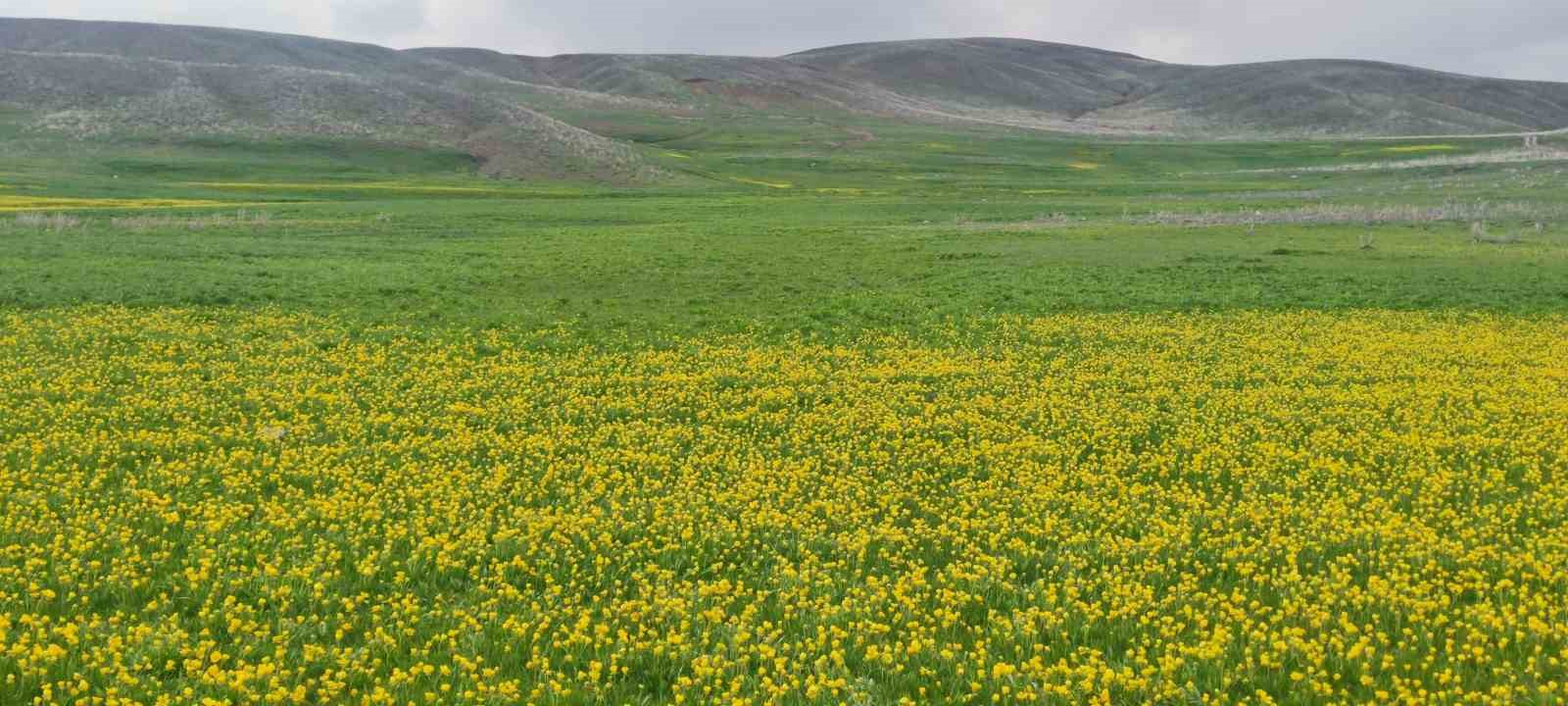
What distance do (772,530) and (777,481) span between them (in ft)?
6.18

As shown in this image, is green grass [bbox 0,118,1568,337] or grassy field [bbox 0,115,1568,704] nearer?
grassy field [bbox 0,115,1568,704]

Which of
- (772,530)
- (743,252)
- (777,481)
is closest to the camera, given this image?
(772,530)

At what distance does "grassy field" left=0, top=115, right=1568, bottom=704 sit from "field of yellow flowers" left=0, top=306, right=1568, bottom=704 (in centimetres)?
6

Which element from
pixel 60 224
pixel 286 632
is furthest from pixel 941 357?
pixel 60 224

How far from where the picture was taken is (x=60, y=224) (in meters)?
41.8

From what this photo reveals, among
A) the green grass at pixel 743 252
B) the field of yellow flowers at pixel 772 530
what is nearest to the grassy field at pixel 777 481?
the field of yellow flowers at pixel 772 530

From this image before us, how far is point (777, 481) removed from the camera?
45.0 feet

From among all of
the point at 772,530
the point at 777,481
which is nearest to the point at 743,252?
the point at 777,481

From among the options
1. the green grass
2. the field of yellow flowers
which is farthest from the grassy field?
the green grass

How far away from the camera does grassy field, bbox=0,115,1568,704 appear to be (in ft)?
28.2

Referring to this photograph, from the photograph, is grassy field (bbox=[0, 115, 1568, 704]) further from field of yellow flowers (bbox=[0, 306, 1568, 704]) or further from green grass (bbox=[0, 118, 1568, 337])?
green grass (bbox=[0, 118, 1568, 337])

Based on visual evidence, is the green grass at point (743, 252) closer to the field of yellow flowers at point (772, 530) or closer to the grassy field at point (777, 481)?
the grassy field at point (777, 481)

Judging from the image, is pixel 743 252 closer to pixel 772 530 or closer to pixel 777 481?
pixel 777 481

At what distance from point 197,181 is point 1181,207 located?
71890 mm
